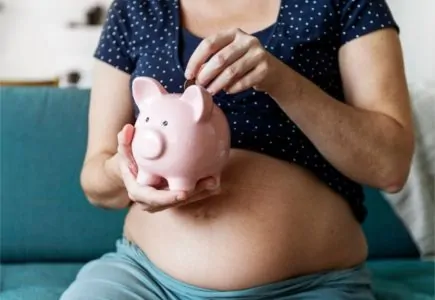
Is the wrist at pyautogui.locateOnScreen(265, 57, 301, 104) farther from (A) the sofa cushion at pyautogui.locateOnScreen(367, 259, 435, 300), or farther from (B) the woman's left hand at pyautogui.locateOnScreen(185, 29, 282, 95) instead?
(A) the sofa cushion at pyautogui.locateOnScreen(367, 259, 435, 300)

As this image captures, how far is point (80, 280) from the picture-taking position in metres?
0.87

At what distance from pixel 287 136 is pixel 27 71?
41.6 inches

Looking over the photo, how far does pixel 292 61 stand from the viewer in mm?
902

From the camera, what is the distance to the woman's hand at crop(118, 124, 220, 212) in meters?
0.73

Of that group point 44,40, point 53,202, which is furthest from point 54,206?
point 44,40

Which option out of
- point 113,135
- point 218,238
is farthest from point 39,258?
point 218,238

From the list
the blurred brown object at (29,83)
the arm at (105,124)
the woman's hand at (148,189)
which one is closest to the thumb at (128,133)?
the woman's hand at (148,189)

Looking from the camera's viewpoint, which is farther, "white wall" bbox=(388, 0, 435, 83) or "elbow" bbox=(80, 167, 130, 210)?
"white wall" bbox=(388, 0, 435, 83)

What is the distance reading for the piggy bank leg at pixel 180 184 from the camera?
28.4 inches

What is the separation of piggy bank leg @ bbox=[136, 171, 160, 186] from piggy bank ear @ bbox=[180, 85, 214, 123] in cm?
8

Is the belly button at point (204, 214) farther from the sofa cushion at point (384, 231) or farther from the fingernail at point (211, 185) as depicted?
the sofa cushion at point (384, 231)

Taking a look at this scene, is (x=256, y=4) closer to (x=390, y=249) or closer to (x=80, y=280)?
(x=80, y=280)

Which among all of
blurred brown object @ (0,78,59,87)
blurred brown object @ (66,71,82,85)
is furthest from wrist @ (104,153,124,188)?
blurred brown object @ (66,71,82,85)

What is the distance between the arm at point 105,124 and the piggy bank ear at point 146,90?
0.21 metres
